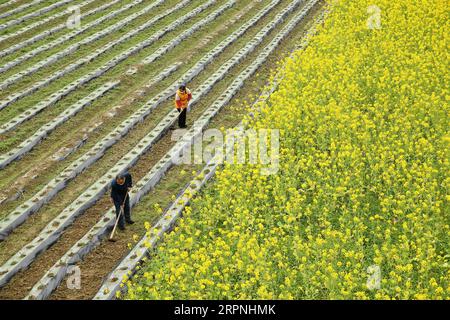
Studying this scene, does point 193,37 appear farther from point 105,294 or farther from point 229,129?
point 105,294

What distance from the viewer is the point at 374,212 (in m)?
12.1

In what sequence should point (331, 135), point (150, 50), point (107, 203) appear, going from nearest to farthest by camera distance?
1. point (107, 203)
2. point (331, 135)
3. point (150, 50)

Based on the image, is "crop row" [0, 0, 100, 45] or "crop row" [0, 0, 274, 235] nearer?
"crop row" [0, 0, 274, 235]

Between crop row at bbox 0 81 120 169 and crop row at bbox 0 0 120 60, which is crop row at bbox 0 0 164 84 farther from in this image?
crop row at bbox 0 81 120 169

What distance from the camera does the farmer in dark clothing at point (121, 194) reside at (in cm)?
1155

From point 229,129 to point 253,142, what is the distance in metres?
1.07

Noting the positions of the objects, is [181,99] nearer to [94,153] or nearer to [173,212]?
[94,153]

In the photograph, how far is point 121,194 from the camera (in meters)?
11.7

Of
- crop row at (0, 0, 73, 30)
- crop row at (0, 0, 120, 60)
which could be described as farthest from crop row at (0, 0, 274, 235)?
crop row at (0, 0, 73, 30)

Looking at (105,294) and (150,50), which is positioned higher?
(150,50)

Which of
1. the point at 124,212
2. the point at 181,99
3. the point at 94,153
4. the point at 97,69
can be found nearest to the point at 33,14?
the point at 97,69

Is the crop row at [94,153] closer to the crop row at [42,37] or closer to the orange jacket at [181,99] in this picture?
the orange jacket at [181,99]

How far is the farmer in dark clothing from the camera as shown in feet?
37.9
